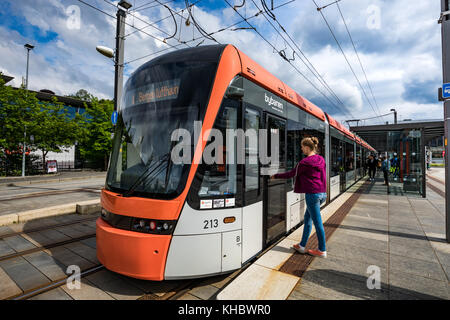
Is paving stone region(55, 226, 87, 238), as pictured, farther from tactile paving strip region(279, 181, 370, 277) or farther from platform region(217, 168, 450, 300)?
tactile paving strip region(279, 181, 370, 277)

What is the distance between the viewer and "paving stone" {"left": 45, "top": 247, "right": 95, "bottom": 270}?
3.62 metres

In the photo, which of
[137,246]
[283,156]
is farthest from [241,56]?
[137,246]

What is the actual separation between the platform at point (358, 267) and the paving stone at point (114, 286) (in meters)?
1.08

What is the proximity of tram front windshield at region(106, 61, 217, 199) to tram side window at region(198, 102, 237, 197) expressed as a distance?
240mm

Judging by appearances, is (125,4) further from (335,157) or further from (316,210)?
(335,157)

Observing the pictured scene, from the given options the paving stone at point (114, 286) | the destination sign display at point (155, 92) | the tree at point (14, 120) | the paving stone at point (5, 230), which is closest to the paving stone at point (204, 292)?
the paving stone at point (114, 286)

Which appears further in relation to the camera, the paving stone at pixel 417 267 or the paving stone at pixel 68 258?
the paving stone at pixel 68 258

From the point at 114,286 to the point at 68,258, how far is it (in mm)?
1438

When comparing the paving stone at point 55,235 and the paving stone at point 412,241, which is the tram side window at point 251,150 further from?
the paving stone at point 55,235

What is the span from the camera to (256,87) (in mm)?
3629

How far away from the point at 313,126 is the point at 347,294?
14.6 feet

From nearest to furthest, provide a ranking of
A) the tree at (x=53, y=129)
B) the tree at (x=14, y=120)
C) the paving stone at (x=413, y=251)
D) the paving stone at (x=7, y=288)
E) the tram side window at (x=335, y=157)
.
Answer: the paving stone at (x=7, y=288) < the paving stone at (x=413, y=251) < the tram side window at (x=335, y=157) < the tree at (x=14, y=120) < the tree at (x=53, y=129)

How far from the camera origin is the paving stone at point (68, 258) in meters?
3.62

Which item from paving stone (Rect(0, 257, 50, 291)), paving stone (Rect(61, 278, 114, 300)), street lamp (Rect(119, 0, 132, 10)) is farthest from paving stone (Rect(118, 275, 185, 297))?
street lamp (Rect(119, 0, 132, 10))
